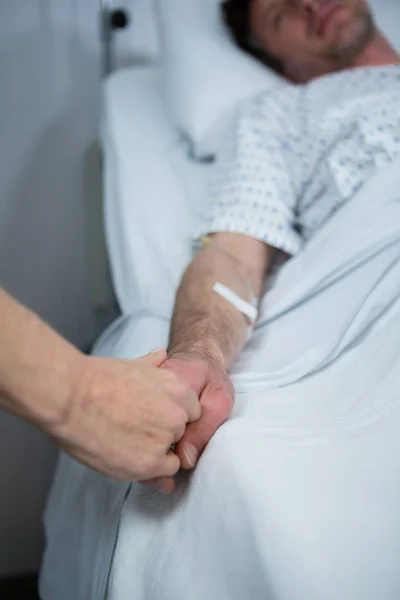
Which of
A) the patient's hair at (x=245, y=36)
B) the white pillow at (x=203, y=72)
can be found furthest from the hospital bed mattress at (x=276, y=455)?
the patient's hair at (x=245, y=36)

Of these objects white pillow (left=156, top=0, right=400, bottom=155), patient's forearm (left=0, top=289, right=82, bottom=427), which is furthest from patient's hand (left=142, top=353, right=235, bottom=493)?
white pillow (left=156, top=0, right=400, bottom=155)

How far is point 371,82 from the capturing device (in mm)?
1222

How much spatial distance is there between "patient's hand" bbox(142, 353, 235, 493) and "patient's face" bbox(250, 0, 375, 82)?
1043 millimetres

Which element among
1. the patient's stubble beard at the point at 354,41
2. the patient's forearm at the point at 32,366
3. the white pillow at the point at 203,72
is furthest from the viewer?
the patient's stubble beard at the point at 354,41

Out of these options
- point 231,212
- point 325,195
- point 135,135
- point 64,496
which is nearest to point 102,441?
point 64,496

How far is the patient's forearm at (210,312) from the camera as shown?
2.55 ft

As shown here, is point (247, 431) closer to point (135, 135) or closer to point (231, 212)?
point (231, 212)

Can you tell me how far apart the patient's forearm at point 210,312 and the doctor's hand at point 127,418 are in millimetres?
162

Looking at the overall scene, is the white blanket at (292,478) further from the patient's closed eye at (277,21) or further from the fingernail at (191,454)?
the patient's closed eye at (277,21)

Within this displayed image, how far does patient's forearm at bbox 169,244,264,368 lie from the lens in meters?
0.78

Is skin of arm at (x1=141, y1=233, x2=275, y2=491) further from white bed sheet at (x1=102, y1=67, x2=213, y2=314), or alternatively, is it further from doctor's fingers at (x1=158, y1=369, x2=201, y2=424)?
white bed sheet at (x1=102, y1=67, x2=213, y2=314)

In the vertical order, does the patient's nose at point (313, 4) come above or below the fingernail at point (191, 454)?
above

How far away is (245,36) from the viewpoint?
1445 mm

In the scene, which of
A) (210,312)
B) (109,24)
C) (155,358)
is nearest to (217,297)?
Answer: (210,312)
